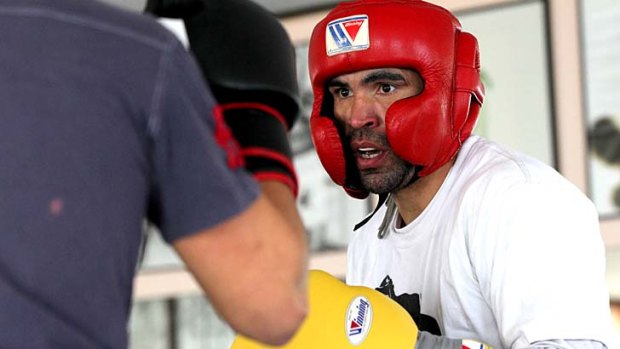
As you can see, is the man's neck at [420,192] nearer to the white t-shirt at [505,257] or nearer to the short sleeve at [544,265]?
the white t-shirt at [505,257]

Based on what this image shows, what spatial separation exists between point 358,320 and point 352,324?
12mm

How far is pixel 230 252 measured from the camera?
773 millimetres

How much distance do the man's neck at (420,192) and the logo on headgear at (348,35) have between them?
12.4 inches

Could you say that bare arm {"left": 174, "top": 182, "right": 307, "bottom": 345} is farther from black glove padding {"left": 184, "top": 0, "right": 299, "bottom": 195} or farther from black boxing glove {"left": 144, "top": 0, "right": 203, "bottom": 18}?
black boxing glove {"left": 144, "top": 0, "right": 203, "bottom": 18}

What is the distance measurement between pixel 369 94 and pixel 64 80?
46.7 inches

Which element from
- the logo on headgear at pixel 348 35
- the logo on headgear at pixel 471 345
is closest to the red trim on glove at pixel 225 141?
the logo on headgear at pixel 471 345

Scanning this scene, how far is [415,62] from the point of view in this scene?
5.87 ft

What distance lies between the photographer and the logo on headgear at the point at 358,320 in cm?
143

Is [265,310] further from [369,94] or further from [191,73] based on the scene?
[369,94]

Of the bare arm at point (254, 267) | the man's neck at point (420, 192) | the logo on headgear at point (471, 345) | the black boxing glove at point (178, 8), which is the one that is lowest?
the logo on headgear at point (471, 345)

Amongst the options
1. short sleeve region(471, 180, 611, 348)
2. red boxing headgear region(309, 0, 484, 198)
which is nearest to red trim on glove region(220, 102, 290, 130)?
short sleeve region(471, 180, 611, 348)

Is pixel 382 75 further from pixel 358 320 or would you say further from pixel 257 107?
pixel 257 107

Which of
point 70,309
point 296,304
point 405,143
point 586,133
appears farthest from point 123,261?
point 586,133

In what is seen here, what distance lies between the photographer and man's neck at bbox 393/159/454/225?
1.88 meters
